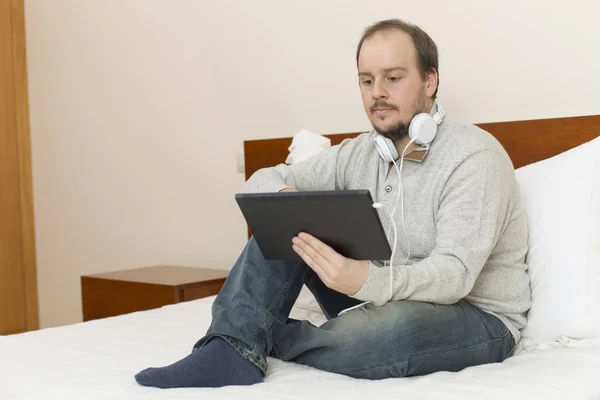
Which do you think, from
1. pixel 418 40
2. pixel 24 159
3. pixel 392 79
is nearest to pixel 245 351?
pixel 392 79

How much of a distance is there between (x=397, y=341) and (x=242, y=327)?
0.98ft

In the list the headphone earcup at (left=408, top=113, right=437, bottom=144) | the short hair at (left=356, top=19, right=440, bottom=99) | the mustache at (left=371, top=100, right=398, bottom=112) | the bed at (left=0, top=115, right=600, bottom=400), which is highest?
the short hair at (left=356, top=19, right=440, bottom=99)

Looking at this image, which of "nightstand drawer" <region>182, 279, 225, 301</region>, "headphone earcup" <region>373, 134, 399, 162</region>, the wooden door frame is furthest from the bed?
the wooden door frame

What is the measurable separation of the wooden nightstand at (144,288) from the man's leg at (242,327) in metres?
1.22

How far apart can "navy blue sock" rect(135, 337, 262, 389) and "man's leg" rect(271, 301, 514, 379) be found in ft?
0.45

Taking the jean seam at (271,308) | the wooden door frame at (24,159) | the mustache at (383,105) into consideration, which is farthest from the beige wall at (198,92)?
the jean seam at (271,308)

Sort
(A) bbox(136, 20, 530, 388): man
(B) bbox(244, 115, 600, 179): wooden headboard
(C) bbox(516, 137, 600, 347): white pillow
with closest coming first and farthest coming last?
(A) bbox(136, 20, 530, 388): man
(C) bbox(516, 137, 600, 347): white pillow
(B) bbox(244, 115, 600, 179): wooden headboard

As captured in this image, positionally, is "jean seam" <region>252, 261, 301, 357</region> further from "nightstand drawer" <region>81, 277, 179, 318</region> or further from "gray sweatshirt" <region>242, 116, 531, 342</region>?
"nightstand drawer" <region>81, 277, 179, 318</region>

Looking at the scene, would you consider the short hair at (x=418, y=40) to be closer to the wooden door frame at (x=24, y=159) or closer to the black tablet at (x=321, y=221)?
the black tablet at (x=321, y=221)

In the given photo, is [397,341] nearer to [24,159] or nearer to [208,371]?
[208,371]

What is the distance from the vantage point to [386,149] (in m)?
1.70

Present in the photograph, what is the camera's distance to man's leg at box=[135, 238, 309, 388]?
136 centimetres

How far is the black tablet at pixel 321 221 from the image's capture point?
4.19 ft

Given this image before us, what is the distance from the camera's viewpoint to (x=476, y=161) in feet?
5.03
